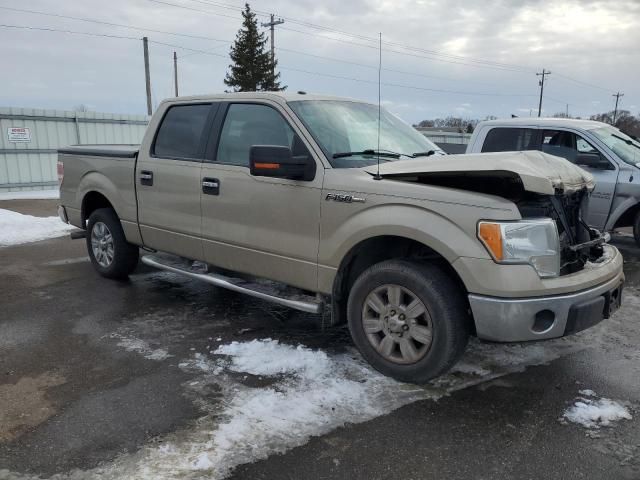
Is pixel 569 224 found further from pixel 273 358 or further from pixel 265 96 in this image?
pixel 265 96

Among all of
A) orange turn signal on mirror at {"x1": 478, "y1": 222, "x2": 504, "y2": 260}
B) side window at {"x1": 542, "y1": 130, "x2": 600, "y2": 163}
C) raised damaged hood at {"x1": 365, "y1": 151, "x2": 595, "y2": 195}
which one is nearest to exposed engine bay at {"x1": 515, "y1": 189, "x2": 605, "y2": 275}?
raised damaged hood at {"x1": 365, "y1": 151, "x2": 595, "y2": 195}

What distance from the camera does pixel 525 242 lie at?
10.0 feet

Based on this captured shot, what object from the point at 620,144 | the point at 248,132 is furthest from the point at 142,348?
the point at 620,144

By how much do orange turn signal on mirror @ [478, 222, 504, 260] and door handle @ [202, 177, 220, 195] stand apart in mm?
2269

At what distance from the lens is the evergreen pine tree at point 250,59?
134 feet

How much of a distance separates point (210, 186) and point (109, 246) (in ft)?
6.83

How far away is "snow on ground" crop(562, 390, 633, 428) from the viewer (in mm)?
3117

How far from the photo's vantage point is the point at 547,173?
328 centimetres

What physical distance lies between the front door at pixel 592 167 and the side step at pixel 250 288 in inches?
196

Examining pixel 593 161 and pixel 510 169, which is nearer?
pixel 510 169

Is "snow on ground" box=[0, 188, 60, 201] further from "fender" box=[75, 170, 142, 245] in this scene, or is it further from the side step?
the side step

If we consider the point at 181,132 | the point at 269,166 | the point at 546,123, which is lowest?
the point at 269,166

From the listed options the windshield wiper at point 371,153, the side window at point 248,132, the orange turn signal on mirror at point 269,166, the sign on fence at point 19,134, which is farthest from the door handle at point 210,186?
the sign on fence at point 19,134

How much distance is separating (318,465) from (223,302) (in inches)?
112
